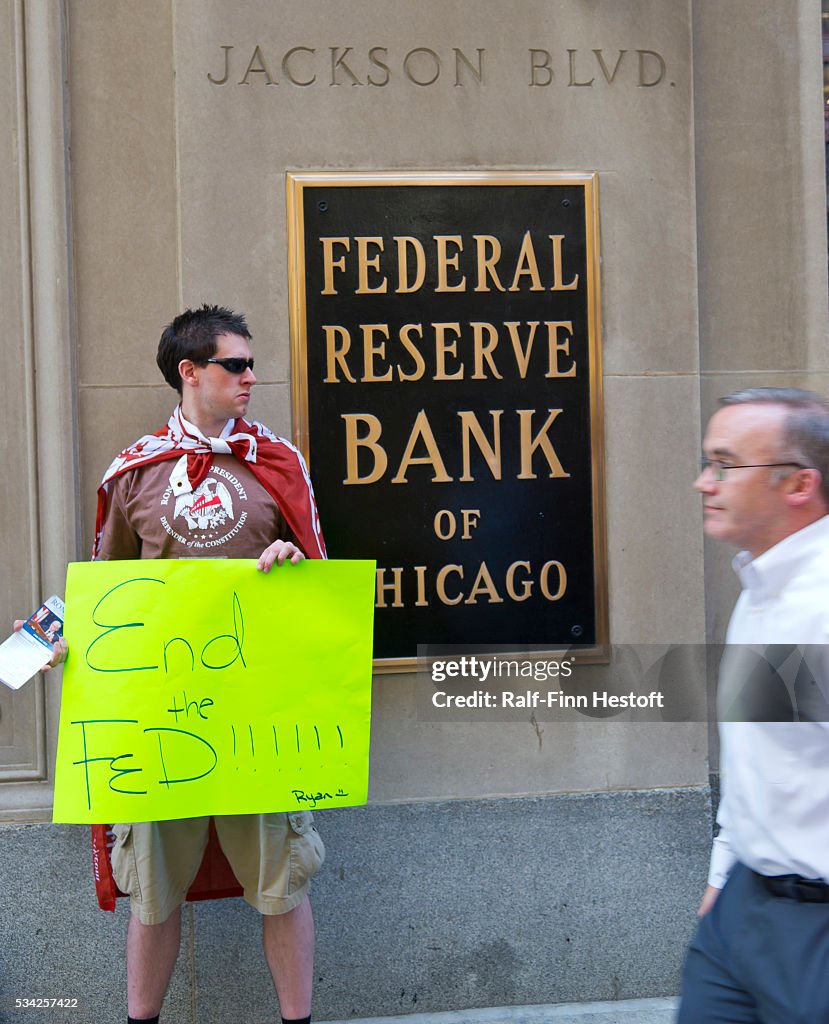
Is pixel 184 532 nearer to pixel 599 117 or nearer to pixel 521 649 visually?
pixel 521 649

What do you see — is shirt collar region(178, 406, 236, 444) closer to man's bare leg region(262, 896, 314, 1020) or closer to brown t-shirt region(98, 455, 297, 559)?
brown t-shirt region(98, 455, 297, 559)

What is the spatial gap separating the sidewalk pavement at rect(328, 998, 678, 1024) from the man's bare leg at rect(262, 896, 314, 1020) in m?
0.80

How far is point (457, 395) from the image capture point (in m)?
4.65

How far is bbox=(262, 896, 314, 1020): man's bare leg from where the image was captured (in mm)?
3902

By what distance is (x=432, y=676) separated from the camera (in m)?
4.66

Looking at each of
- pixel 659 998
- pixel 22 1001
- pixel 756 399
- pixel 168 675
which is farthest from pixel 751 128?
pixel 22 1001

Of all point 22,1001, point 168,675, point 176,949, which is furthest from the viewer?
point 22,1001

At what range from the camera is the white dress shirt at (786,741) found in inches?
87.7

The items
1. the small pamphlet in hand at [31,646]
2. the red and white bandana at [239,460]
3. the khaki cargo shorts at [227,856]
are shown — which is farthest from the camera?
the red and white bandana at [239,460]

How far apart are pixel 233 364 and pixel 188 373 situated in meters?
0.16

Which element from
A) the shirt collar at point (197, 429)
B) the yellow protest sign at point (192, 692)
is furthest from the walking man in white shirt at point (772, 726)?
the shirt collar at point (197, 429)

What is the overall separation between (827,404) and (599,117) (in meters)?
2.64

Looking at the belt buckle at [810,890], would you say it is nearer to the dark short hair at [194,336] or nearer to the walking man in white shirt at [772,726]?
the walking man in white shirt at [772,726]

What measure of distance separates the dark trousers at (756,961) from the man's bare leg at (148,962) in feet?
6.55
